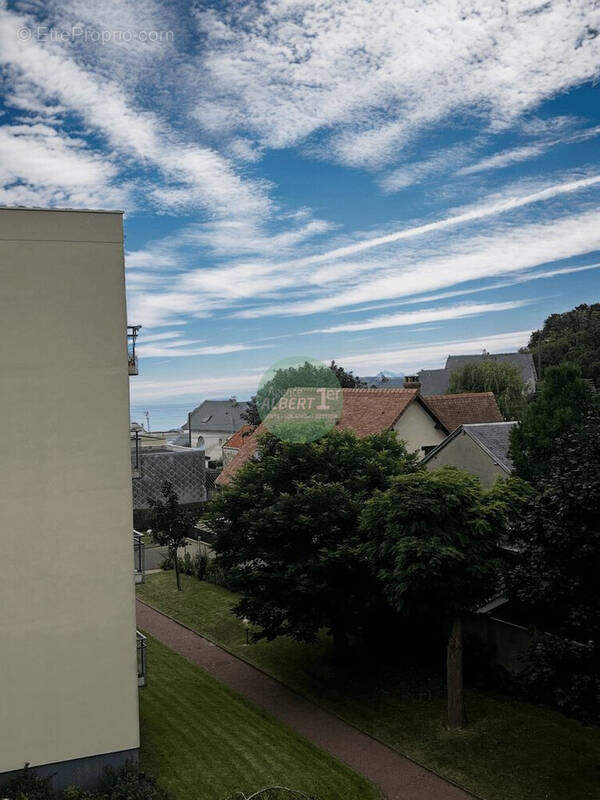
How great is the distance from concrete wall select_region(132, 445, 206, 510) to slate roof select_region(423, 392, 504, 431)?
16.6 m

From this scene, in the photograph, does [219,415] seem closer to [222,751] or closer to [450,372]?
[450,372]

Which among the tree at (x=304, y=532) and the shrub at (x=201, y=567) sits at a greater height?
the tree at (x=304, y=532)

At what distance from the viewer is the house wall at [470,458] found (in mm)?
27797

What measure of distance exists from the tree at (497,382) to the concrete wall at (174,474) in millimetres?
28514

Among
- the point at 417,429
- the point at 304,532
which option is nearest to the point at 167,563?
the point at 417,429

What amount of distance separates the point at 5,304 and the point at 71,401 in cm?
219

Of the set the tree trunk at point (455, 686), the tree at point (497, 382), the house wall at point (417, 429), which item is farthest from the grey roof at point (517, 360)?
the tree trunk at point (455, 686)

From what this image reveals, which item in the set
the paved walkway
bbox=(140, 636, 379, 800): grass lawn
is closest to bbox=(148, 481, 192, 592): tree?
the paved walkway

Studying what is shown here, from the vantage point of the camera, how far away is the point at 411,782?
50.3 feet

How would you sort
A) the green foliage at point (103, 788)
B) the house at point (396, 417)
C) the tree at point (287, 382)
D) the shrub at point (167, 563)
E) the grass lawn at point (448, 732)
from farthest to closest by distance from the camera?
the tree at point (287, 382), the shrub at point (167, 563), the house at point (396, 417), the grass lawn at point (448, 732), the green foliage at point (103, 788)

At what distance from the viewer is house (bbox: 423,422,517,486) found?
27.7m

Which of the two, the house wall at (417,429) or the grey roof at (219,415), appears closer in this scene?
the house wall at (417,429)

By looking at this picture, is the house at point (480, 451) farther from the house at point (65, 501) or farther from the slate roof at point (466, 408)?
the house at point (65, 501)

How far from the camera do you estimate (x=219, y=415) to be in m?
79.7
